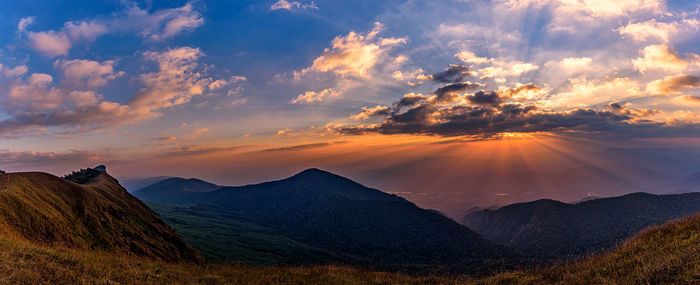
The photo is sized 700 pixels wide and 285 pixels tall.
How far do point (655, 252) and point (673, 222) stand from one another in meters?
5.73

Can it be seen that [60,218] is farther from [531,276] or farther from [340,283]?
[531,276]

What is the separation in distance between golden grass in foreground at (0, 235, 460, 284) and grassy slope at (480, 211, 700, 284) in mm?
5407

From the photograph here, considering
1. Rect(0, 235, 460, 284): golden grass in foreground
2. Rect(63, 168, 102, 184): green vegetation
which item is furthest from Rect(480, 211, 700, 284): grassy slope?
Rect(63, 168, 102, 184): green vegetation

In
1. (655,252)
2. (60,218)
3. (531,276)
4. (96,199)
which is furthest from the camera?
(96,199)

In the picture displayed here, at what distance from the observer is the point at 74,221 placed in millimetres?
28844

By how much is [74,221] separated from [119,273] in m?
21.7

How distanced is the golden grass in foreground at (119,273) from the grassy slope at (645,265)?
5.41 meters

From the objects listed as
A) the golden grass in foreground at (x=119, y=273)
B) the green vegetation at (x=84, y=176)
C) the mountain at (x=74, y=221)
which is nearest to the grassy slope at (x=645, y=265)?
the golden grass in foreground at (x=119, y=273)

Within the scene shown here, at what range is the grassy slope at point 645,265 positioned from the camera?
10.2 meters

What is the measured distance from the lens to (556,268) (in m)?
15.8

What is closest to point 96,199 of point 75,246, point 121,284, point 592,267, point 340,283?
point 75,246

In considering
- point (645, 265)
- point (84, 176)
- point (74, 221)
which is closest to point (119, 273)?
point (74, 221)

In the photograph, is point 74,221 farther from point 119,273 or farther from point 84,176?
point 84,176

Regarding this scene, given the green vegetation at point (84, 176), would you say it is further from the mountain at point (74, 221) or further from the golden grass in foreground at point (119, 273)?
the golden grass in foreground at point (119, 273)
